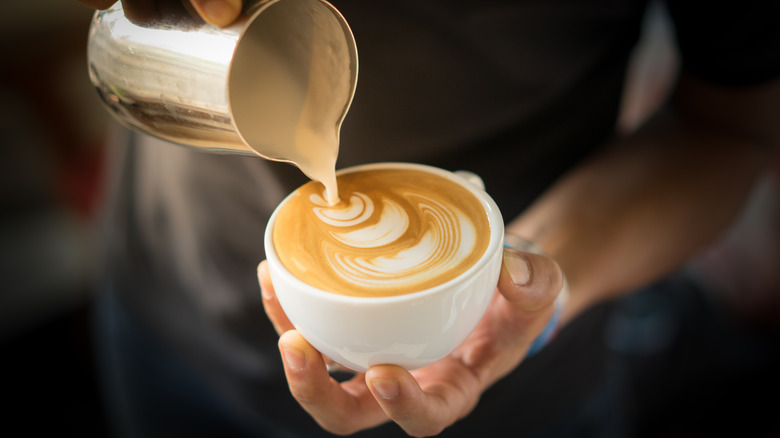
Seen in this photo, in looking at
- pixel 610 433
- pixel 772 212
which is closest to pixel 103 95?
pixel 610 433

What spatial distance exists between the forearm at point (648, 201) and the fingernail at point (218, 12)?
2.00 feet

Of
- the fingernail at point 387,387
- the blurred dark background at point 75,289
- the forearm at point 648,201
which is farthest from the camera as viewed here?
the blurred dark background at point 75,289

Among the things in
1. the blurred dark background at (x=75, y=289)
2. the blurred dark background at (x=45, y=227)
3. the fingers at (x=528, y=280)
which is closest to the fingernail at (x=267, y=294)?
the fingers at (x=528, y=280)

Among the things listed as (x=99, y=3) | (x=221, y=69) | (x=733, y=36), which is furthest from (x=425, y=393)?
(x=733, y=36)

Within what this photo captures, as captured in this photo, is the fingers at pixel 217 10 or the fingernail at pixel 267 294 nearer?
the fingers at pixel 217 10

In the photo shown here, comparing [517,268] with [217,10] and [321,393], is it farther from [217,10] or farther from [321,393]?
[217,10]

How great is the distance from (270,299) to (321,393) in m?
0.15

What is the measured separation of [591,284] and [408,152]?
362 mm

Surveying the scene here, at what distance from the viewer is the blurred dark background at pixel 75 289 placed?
208 cm

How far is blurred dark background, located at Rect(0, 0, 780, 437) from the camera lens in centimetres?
208

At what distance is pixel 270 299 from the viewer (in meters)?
0.76

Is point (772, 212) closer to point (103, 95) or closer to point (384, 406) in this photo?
point (384, 406)

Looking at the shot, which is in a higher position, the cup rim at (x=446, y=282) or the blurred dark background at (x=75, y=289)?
the cup rim at (x=446, y=282)

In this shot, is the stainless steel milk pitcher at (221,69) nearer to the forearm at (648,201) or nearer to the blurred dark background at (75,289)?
the forearm at (648,201)
